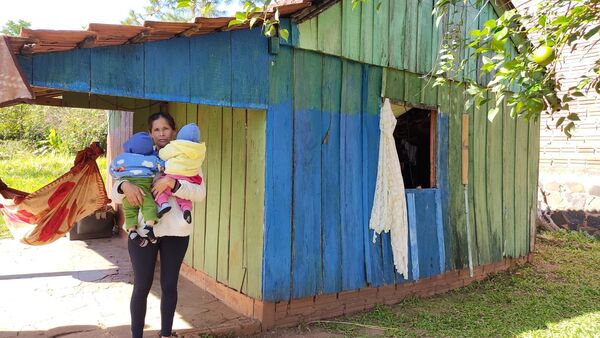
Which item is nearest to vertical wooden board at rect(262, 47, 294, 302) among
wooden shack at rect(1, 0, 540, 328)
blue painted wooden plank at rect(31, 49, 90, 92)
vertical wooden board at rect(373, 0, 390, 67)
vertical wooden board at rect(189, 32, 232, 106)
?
wooden shack at rect(1, 0, 540, 328)

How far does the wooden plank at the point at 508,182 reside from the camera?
17.5 feet

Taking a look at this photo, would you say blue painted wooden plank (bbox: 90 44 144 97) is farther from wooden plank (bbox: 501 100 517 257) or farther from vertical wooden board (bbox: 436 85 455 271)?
wooden plank (bbox: 501 100 517 257)

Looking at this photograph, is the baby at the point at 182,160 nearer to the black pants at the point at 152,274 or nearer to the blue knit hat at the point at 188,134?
the blue knit hat at the point at 188,134

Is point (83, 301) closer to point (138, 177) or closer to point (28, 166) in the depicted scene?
point (138, 177)

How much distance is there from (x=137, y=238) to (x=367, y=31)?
8.45 feet

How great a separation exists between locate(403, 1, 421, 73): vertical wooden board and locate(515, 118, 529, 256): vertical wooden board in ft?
6.73

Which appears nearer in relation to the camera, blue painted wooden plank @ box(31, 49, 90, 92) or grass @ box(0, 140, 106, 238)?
blue painted wooden plank @ box(31, 49, 90, 92)

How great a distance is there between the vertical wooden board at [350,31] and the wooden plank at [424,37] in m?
0.83

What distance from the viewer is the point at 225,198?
3.84 meters

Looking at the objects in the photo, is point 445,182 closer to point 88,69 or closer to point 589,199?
point 88,69

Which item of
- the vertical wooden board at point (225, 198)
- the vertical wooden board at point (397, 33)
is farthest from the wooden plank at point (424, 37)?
the vertical wooden board at point (225, 198)

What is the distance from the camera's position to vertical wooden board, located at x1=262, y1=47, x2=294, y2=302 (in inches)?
132

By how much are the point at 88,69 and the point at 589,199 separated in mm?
8054

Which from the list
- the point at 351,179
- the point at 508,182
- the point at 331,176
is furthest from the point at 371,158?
the point at 508,182
